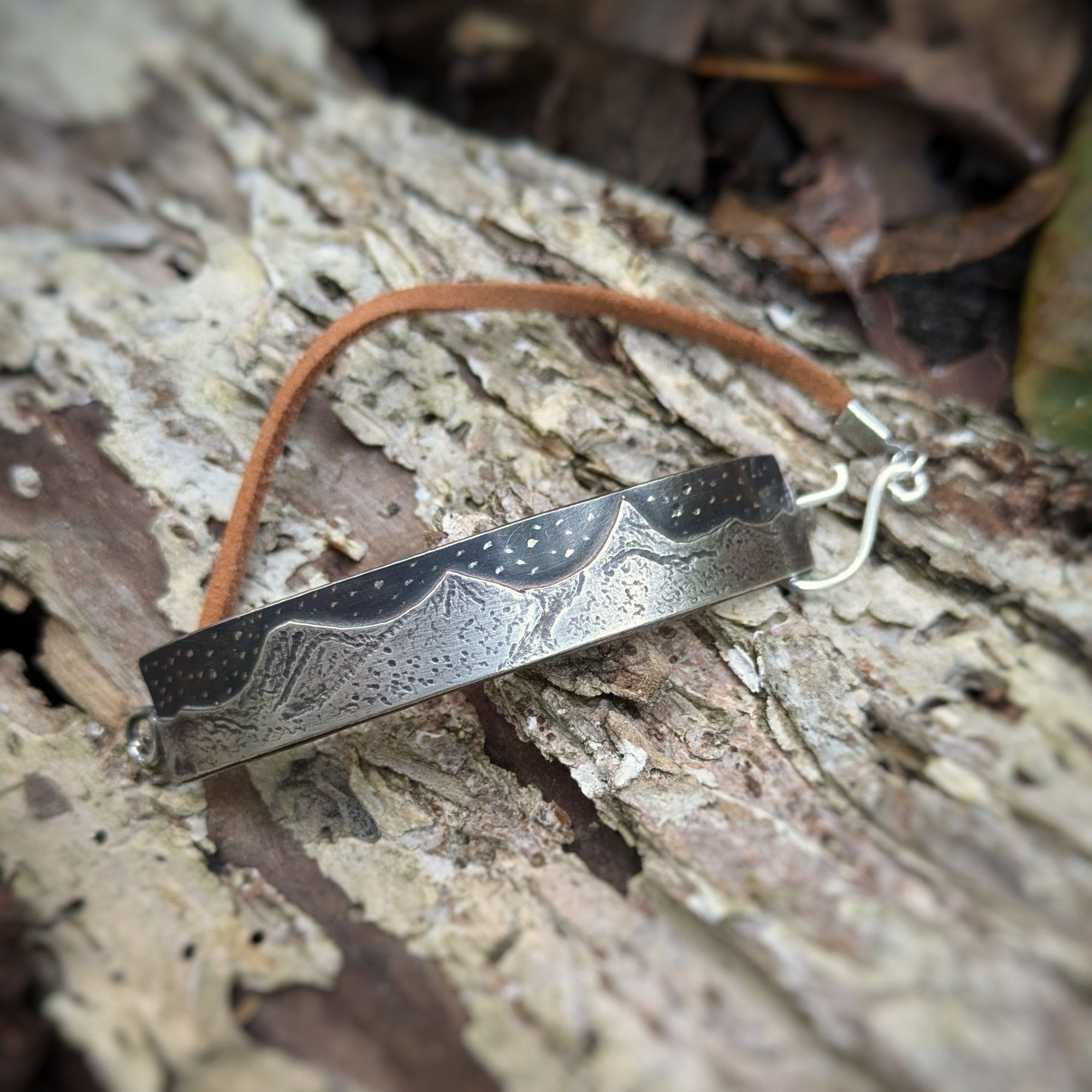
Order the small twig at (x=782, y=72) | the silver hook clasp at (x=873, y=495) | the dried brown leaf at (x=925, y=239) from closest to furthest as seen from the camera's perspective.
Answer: the silver hook clasp at (x=873, y=495)
the dried brown leaf at (x=925, y=239)
the small twig at (x=782, y=72)

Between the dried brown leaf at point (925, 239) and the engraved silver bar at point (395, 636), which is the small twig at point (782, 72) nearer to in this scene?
the dried brown leaf at point (925, 239)

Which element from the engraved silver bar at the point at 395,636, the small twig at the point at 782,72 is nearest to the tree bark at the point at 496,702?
the engraved silver bar at the point at 395,636

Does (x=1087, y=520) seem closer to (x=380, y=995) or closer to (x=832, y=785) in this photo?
(x=832, y=785)

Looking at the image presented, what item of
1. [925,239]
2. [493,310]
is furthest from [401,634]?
[925,239]

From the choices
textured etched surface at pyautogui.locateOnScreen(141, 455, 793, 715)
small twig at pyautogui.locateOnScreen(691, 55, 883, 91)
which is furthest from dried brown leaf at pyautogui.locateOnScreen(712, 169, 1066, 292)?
textured etched surface at pyautogui.locateOnScreen(141, 455, 793, 715)

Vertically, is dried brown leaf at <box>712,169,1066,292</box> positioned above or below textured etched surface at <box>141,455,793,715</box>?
above

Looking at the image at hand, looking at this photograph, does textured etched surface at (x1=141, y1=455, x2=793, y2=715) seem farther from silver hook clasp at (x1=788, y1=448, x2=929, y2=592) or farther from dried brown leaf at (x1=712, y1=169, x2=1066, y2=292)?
dried brown leaf at (x1=712, y1=169, x2=1066, y2=292)

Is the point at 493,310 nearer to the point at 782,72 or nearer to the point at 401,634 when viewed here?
the point at 401,634
